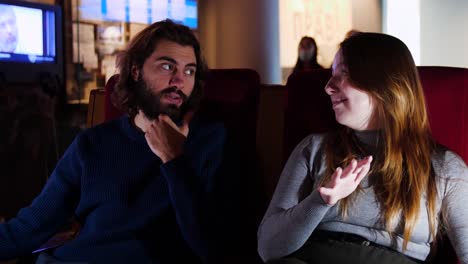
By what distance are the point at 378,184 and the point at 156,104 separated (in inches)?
25.4

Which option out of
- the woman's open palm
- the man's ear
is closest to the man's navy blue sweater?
the man's ear

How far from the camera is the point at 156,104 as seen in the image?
1496 millimetres

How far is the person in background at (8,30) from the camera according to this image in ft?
10.4

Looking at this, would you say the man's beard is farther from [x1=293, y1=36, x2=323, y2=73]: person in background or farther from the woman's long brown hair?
[x1=293, y1=36, x2=323, y2=73]: person in background

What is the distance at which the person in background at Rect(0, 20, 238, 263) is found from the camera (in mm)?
1394

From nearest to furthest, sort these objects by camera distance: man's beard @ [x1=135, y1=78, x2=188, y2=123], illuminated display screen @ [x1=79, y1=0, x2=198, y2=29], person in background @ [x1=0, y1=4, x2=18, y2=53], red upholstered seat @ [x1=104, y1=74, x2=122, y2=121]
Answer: man's beard @ [x1=135, y1=78, x2=188, y2=123] < red upholstered seat @ [x1=104, y1=74, x2=122, y2=121] < person in background @ [x1=0, y1=4, x2=18, y2=53] < illuminated display screen @ [x1=79, y1=0, x2=198, y2=29]

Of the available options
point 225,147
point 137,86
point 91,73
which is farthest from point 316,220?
point 91,73

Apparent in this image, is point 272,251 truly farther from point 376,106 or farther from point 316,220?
point 376,106

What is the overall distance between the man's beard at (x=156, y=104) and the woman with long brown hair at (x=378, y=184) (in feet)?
1.22

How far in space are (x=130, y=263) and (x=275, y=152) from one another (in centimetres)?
71

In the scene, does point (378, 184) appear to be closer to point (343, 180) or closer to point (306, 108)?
point (343, 180)

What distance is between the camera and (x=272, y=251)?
50.1 inches

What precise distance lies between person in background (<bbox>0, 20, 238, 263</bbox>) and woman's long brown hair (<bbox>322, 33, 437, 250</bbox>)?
1.13 ft

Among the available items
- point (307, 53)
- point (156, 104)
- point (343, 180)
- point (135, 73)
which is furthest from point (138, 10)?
point (343, 180)
